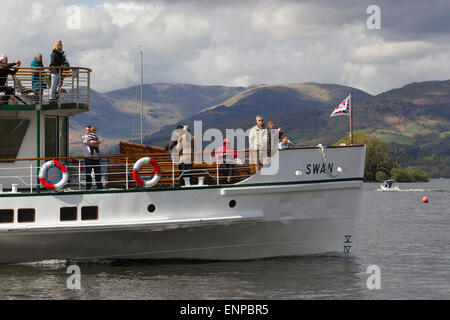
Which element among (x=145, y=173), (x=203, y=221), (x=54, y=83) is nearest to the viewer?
(x=203, y=221)

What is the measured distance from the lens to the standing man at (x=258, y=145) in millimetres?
15914

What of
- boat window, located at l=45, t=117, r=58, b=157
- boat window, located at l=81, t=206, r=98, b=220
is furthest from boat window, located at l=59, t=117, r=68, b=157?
boat window, located at l=81, t=206, r=98, b=220

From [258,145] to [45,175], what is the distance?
502cm

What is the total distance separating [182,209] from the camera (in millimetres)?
15586

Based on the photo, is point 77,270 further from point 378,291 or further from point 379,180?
point 379,180

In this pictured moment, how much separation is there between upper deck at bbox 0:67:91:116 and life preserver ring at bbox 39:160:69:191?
1913mm

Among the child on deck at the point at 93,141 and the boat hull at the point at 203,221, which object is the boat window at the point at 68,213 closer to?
the boat hull at the point at 203,221

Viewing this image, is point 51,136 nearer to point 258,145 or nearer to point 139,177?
point 139,177

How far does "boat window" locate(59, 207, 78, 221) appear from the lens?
15680 mm

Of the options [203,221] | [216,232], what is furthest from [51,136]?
[216,232]

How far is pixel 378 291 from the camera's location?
1473 cm

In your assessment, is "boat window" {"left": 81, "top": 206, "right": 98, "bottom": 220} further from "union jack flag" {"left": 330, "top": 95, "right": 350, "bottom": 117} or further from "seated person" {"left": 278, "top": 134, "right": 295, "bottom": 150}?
"union jack flag" {"left": 330, "top": 95, "right": 350, "bottom": 117}

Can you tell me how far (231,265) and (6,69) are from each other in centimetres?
743
